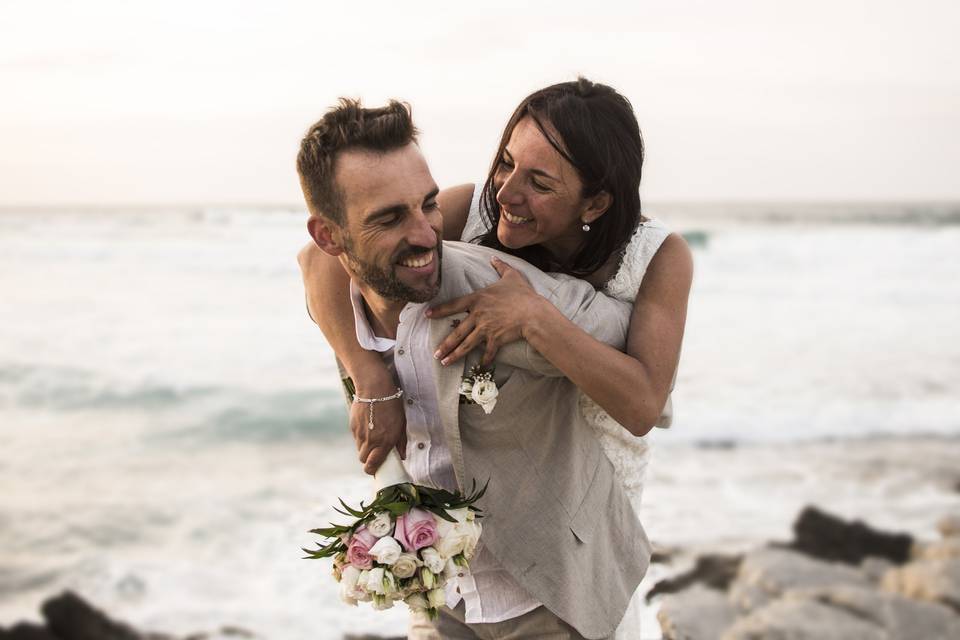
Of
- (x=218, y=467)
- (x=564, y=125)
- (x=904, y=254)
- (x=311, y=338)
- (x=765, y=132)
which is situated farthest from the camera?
(x=765, y=132)

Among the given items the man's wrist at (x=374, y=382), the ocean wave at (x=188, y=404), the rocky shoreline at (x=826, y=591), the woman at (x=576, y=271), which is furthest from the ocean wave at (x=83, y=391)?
the man's wrist at (x=374, y=382)

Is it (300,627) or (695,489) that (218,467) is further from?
(695,489)

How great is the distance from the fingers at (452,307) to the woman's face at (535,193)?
1.59 feet

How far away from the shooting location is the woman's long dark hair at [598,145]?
2766 millimetres

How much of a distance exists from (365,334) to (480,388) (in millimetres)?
573

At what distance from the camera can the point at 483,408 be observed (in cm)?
239

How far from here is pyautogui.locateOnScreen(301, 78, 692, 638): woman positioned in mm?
2400

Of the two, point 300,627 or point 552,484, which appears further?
point 300,627

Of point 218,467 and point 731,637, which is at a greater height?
point 731,637

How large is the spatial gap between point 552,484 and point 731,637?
384cm

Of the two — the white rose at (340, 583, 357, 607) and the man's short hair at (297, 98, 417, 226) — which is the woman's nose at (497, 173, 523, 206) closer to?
the man's short hair at (297, 98, 417, 226)

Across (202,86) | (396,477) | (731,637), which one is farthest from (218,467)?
(202,86)

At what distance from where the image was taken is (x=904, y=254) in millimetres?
26234

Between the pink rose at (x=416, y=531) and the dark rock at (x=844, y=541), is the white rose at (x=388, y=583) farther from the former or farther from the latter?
the dark rock at (x=844, y=541)
